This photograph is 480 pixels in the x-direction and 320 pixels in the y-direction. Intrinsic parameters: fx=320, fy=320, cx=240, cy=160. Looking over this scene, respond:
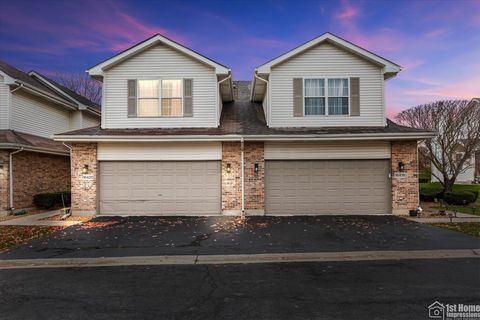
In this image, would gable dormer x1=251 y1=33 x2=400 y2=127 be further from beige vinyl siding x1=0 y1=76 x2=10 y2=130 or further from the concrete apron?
beige vinyl siding x1=0 y1=76 x2=10 y2=130

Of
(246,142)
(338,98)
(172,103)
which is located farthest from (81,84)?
(338,98)

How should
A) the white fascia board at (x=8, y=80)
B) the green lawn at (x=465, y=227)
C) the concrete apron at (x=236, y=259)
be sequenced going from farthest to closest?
the white fascia board at (x=8, y=80) → the green lawn at (x=465, y=227) → the concrete apron at (x=236, y=259)

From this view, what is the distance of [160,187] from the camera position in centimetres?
1402

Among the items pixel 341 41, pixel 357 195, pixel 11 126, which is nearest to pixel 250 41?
pixel 341 41

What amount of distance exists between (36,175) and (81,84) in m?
27.9

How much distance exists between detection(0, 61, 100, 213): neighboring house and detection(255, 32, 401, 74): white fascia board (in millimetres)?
10312

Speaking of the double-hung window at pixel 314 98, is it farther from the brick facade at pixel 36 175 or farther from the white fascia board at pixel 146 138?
the brick facade at pixel 36 175

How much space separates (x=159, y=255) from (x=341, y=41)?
12216mm

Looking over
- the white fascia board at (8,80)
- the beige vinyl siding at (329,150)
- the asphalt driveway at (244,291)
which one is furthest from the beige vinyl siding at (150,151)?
the asphalt driveway at (244,291)

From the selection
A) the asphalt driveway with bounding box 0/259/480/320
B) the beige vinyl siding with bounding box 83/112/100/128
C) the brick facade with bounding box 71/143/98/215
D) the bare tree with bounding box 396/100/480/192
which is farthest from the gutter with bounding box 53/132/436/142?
the beige vinyl siding with bounding box 83/112/100/128

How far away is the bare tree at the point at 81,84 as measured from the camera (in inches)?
1581

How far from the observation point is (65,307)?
4.70 metres

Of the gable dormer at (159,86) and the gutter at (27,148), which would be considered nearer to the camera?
the gutter at (27,148)

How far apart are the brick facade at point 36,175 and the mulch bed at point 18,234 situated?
4.45 m
